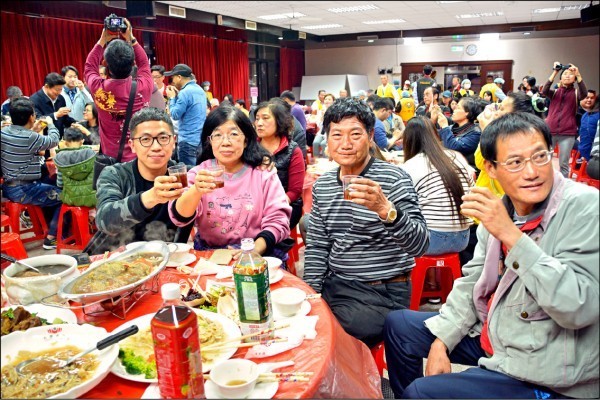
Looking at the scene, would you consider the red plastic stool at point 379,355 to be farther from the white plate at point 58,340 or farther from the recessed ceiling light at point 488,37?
the recessed ceiling light at point 488,37

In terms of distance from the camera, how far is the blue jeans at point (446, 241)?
8.50ft

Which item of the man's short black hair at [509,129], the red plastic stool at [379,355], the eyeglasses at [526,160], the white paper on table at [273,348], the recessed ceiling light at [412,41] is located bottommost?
the red plastic stool at [379,355]

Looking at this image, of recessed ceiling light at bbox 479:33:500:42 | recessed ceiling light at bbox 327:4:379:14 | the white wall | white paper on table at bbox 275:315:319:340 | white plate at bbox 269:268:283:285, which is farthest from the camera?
recessed ceiling light at bbox 479:33:500:42

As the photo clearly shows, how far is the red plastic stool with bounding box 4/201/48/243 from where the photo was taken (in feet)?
12.5

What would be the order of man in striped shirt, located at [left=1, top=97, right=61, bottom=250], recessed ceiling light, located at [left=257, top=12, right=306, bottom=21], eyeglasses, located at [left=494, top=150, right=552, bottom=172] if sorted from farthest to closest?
recessed ceiling light, located at [left=257, top=12, right=306, bottom=21] < man in striped shirt, located at [left=1, top=97, right=61, bottom=250] < eyeglasses, located at [left=494, top=150, right=552, bottom=172]

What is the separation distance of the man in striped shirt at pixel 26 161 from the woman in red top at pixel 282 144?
5.07 feet

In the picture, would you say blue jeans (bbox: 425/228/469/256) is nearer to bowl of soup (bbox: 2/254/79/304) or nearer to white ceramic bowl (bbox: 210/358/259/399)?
white ceramic bowl (bbox: 210/358/259/399)

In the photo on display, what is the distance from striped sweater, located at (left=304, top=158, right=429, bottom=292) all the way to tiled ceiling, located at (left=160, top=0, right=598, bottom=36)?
5.79 m

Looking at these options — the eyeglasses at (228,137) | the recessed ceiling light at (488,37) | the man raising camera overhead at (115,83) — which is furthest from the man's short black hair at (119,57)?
the recessed ceiling light at (488,37)

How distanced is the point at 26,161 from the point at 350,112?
2445 millimetres

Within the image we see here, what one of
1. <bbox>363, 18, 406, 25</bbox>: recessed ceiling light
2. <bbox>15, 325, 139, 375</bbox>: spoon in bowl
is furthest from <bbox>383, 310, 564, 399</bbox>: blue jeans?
<bbox>363, 18, 406, 25</bbox>: recessed ceiling light

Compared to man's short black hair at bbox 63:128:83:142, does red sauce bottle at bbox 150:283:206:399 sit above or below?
below

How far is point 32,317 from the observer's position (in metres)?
1.23

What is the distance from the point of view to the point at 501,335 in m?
1.25
